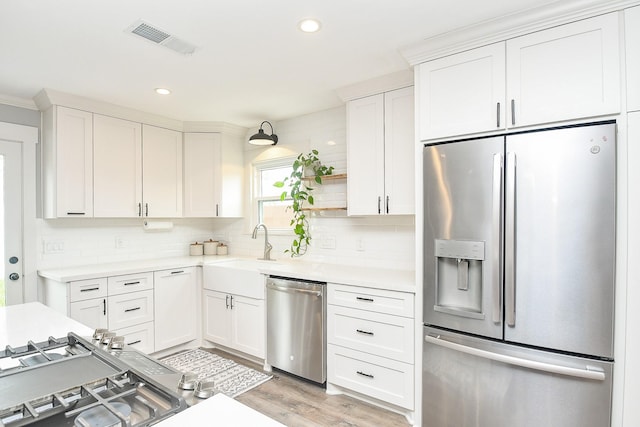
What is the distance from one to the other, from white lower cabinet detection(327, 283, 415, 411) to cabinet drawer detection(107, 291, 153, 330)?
1.79m

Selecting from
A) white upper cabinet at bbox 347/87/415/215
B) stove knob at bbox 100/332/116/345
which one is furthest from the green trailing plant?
stove knob at bbox 100/332/116/345

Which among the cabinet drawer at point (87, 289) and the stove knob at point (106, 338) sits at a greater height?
the stove knob at point (106, 338)

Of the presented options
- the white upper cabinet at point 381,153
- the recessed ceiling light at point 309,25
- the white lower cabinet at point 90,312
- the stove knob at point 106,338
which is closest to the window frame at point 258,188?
the white upper cabinet at point 381,153

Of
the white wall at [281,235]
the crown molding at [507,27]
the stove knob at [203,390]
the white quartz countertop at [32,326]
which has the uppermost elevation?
the crown molding at [507,27]

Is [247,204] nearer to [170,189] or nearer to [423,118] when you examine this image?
[170,189]

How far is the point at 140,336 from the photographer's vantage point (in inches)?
129

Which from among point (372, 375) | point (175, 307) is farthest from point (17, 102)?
point (372, 375)

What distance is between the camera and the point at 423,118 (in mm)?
2305

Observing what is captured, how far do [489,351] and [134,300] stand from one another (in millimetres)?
2940

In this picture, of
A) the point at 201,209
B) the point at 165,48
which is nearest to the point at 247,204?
the point at 201,209

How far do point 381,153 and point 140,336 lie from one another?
8.98 ft

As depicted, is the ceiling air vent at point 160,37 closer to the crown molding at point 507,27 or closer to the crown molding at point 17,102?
the crown molding at point 507,27

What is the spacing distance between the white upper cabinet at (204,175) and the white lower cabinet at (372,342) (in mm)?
2024

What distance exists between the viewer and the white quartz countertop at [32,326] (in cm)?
138
